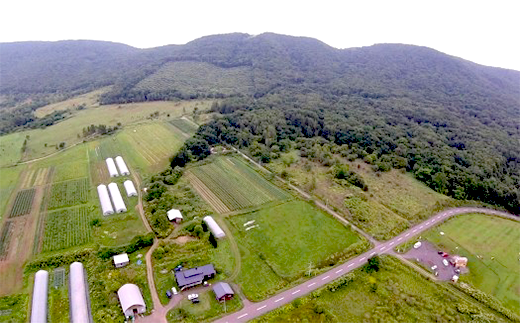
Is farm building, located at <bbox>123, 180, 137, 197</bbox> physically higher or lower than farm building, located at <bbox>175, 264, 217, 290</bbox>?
higher

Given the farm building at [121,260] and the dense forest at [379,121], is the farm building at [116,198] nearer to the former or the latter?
the farm building at [121,260]

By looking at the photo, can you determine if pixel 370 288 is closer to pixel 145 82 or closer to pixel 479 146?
pixel 479 146

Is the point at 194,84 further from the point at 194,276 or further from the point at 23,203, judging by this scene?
the point at 194,276

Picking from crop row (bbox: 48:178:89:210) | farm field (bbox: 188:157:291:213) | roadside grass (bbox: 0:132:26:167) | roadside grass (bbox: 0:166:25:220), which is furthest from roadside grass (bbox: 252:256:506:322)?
roadside grass (bbox: 0:132:26:167)

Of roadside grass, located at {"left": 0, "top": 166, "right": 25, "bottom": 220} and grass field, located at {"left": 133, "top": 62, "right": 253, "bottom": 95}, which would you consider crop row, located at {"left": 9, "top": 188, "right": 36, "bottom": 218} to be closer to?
roadside grass, located at {"left": 0, "top": 166, "right": 25, "bottom": 220}

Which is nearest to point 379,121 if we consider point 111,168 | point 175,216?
point 175,216

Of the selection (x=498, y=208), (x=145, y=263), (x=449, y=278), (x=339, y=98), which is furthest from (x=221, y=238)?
(x=339, y=98)
